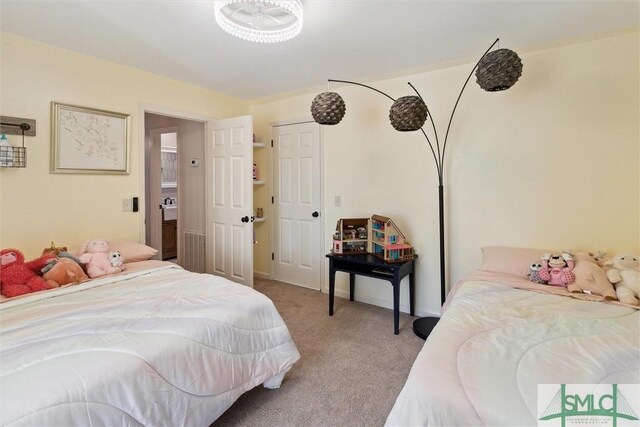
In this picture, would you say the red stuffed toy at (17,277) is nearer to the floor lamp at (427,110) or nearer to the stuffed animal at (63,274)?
the stuffed animal at (63,274)

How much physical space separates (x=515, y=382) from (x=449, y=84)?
98.6 inches

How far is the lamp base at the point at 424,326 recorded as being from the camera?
258cm

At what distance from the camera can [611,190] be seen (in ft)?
7.37

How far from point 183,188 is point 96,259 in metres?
2.19

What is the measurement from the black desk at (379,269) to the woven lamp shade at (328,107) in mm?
1250

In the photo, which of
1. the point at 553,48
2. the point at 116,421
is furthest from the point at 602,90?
the point at 116,421

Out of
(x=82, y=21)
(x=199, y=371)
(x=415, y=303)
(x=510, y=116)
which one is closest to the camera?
(x=199, y=371)

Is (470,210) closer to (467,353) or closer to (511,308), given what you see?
(511,308)

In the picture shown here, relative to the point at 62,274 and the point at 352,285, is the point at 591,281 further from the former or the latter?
the point at 62,274

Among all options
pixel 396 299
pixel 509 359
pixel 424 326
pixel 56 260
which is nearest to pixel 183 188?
pixel 56 260

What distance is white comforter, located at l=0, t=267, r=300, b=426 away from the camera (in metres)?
1.03

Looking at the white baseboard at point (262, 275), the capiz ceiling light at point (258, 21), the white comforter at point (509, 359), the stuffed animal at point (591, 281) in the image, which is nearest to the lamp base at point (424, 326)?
the white comforter at point (509, 359)

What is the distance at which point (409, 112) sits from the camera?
91.3 inches

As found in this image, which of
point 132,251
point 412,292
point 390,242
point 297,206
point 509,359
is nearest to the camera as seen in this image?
point 509,359
